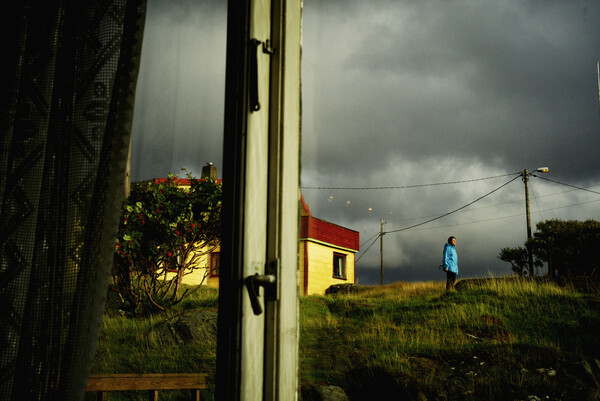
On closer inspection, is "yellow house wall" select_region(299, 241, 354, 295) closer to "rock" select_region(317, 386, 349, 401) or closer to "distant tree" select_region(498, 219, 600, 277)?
"distant tree" select_region(498, 219, 600, 277)

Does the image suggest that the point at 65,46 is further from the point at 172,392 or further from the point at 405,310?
the point at 405,310

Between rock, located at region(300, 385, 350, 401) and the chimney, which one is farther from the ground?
the chimney

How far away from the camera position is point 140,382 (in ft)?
6.12

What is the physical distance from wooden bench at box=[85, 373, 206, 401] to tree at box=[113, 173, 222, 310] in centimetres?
268

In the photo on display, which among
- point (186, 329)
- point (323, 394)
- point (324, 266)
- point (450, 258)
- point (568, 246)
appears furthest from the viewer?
point (324, 266)

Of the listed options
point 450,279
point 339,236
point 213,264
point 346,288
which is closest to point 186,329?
point 213,264

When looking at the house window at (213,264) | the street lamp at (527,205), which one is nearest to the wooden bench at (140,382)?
the house window at (213,264)

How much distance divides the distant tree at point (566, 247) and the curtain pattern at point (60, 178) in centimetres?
1033

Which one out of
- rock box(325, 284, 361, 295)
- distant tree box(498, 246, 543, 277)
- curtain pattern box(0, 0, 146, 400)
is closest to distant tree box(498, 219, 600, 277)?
distant tree box(498, 246, 543, 277)

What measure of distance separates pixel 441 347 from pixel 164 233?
11.8 ft

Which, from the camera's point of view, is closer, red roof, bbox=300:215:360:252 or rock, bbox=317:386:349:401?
rock, bbox=317:386:349:401

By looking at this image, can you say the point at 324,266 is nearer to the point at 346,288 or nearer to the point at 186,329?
the point at 346,288

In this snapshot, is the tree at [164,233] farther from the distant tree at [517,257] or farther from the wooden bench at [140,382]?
the distant tree at [517,257]

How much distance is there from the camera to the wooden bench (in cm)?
166
